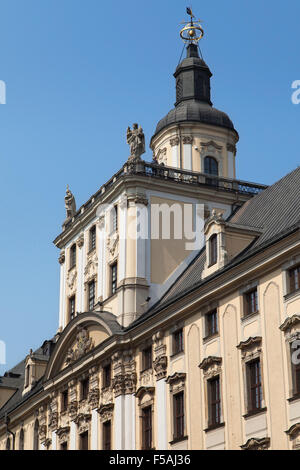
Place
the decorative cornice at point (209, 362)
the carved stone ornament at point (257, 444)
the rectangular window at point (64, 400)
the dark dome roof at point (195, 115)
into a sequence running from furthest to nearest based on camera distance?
the dark dome roof at point (195, 115) → the rectangular window at point (64, 400) → the decorative cornice at point (209, 362) → the carved stone ornament at point (257, 444)

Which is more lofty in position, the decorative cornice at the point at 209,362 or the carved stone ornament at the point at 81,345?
the carved stone ornament at the point at 81,345

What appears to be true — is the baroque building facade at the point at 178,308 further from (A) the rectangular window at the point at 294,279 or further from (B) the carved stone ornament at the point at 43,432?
(B) the carved stone ornament at the point at 43,432

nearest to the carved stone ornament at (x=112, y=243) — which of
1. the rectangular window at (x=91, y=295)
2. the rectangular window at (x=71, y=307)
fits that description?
the rectangular window at (x=91, y=295)

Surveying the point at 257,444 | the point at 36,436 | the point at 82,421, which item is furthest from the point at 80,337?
the point at 257,444

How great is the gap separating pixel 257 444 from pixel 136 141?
77.3 ft

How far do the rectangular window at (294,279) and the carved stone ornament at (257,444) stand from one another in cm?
630

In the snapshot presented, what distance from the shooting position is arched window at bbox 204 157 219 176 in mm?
60969

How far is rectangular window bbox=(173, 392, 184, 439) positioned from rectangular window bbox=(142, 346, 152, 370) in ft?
12.0

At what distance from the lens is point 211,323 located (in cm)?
4409

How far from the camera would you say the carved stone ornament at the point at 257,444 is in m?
37.9

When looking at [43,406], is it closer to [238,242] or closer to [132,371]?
[132,371]

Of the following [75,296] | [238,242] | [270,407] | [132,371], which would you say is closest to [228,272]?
[238,242]

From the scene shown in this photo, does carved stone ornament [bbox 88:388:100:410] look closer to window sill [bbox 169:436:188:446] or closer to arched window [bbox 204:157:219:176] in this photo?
window sill [bbox 169:436:188:446]

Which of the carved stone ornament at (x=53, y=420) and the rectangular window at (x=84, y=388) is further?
the carved stone ornament at (x=53, y=420)
